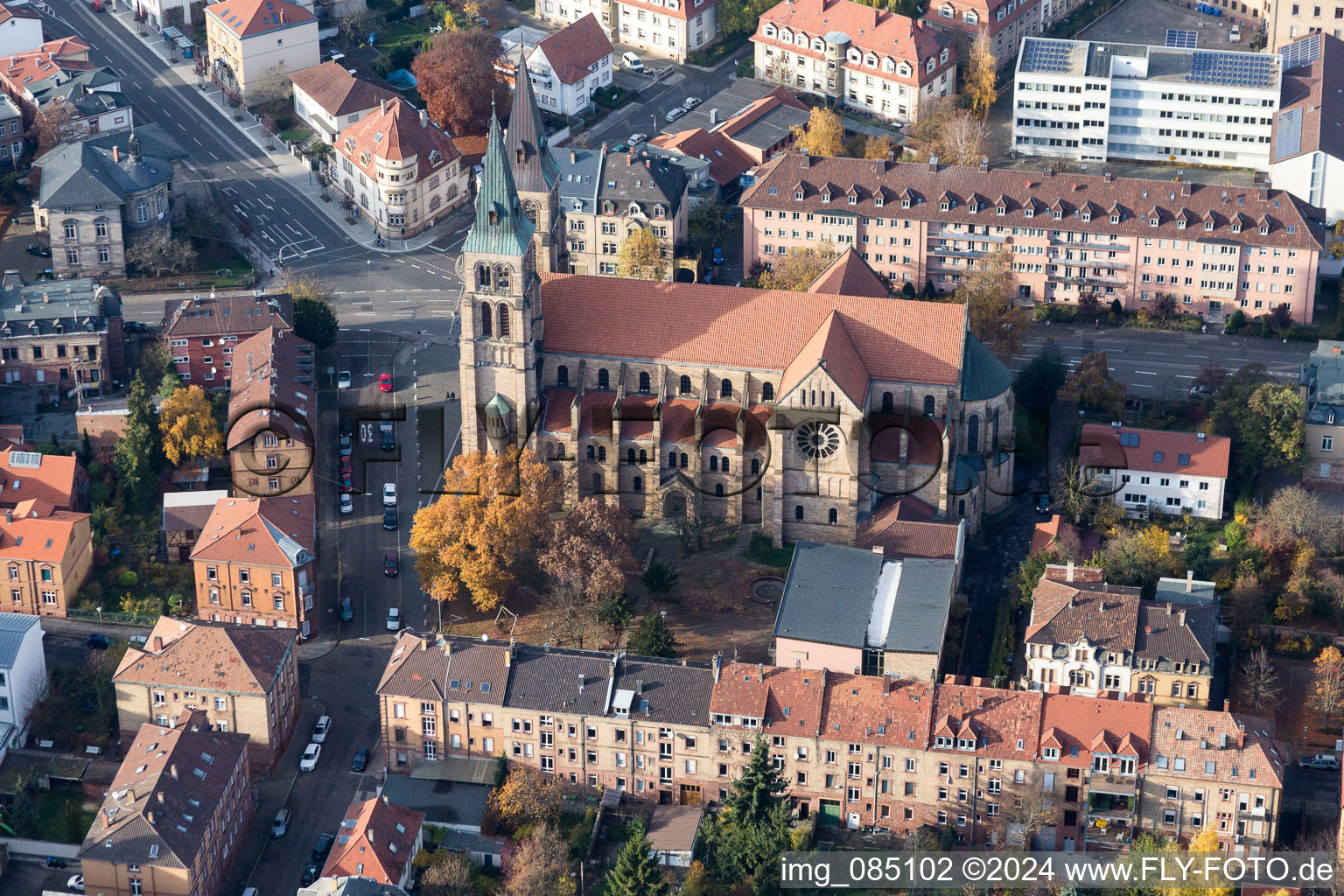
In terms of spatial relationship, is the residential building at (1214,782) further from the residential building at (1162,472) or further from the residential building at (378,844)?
the residential building at (378,844)

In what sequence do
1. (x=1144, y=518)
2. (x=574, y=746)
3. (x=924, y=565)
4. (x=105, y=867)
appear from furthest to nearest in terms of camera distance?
(x=1144, y=518)
(x=924, y=565)
(x=574, y=746)
(x=105, y=867)

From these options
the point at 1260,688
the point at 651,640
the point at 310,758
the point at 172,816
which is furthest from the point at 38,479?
the point at 1260,688

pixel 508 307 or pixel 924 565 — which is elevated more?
pixel 508 307

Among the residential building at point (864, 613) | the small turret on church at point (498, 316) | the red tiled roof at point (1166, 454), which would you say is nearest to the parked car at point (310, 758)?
the small turret on church at point (498, 316)

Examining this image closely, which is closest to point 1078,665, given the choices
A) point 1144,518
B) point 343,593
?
point 1144,518

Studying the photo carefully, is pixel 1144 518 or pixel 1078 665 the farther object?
pixel 1144 518

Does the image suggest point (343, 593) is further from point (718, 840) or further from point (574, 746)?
point (718, 840)

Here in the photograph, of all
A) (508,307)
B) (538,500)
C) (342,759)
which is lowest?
(342,759)

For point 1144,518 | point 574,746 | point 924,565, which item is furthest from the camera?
point 1144,518
